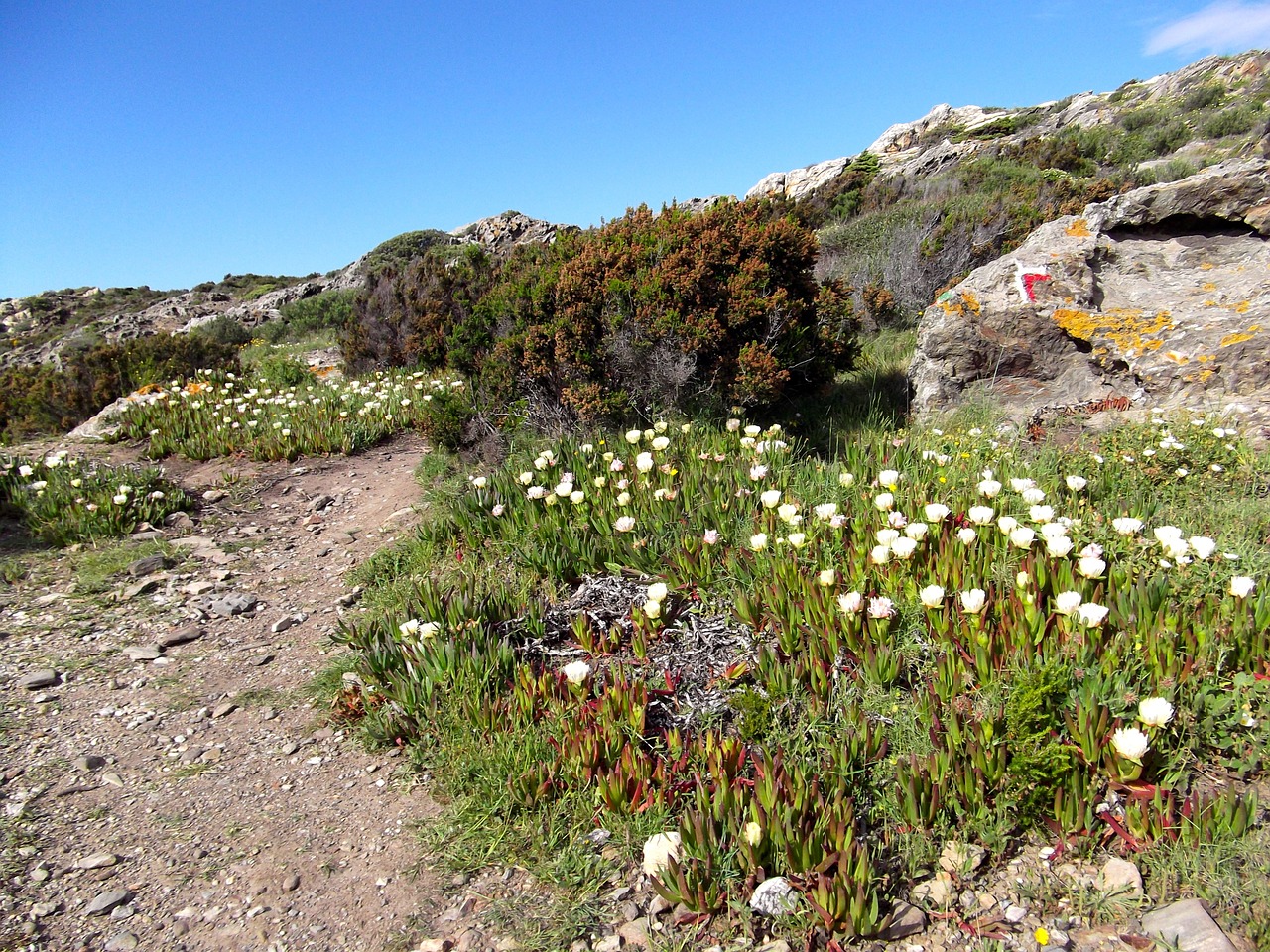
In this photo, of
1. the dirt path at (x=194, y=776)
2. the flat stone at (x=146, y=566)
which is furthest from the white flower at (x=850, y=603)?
the flat stone at (x=146, y=566)

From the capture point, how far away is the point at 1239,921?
1.84m

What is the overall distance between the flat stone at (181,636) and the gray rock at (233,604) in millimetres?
216

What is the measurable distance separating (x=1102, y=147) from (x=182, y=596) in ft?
70.6

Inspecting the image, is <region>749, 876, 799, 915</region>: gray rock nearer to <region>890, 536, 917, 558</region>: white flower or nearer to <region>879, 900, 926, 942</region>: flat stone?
<region>879, 900, 926, 942</region>: flat stone

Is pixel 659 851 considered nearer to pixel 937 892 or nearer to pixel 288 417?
pixel 937 892

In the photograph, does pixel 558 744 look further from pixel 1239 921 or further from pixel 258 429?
pixel 258 429

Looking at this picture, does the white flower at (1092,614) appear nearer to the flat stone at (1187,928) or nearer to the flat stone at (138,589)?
the flat stone at (1187,928)

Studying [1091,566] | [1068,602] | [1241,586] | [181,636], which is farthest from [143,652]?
[1241,586]

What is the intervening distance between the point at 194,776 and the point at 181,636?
1.43 m

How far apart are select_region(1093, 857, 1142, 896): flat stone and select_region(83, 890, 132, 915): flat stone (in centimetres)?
292

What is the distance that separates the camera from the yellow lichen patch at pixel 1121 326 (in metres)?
5.45

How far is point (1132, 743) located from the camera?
6.95 feet

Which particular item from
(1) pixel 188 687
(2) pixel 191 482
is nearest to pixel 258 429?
(2) pixel 191 482

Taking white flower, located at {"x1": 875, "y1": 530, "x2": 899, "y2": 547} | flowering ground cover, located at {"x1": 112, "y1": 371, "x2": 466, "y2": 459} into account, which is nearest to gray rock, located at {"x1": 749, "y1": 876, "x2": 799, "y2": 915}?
white flower, located at {"x1": 875, "y1": 530, "x2": 899, "y2": 547}
